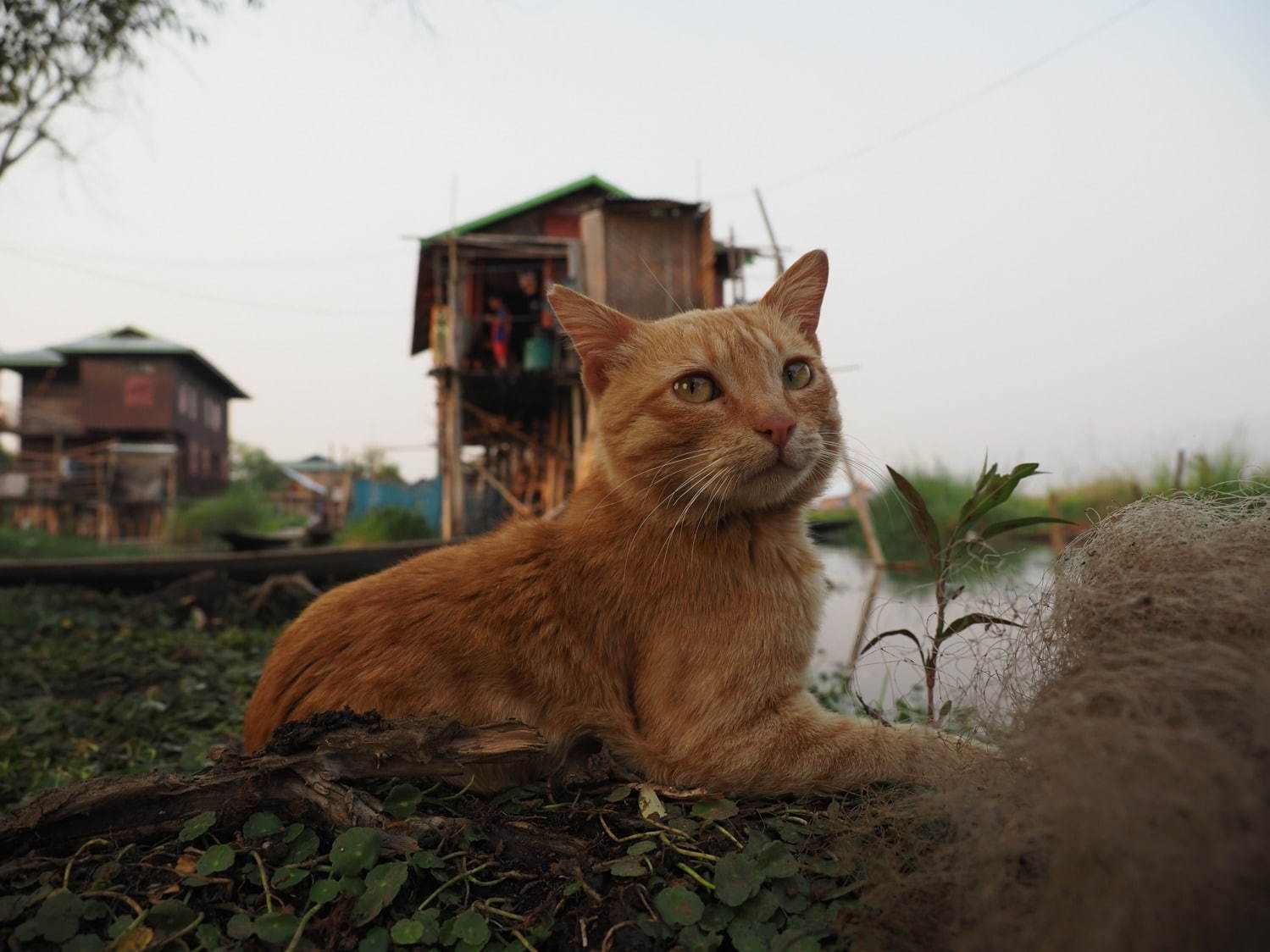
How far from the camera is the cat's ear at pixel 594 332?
8.12 ft

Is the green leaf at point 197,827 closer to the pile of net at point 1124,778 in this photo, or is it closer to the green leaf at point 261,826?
the green leaf at point 261,826

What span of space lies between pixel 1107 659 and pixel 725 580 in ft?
3.71

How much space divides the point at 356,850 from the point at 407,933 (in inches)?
10.5

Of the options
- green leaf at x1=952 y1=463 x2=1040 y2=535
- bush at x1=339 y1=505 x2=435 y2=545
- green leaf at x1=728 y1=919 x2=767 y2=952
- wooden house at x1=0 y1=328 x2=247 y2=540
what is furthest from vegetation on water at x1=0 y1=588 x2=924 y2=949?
wooden house at x1=0 y1=328 x2=247 y2=540

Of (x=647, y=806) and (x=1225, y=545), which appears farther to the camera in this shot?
(x=647, y=806)

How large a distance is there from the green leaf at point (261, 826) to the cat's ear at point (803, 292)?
7.47 feet

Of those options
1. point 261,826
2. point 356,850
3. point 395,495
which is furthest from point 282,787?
point 395,495

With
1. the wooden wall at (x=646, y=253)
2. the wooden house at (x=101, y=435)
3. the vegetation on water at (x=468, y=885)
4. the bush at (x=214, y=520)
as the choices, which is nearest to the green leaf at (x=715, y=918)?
the vegetation on water at (x=468, y=885)

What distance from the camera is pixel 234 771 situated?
1.79 m

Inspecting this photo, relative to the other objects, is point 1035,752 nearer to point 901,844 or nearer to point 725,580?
point 901,844

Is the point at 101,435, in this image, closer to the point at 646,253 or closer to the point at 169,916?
the point at 646,253

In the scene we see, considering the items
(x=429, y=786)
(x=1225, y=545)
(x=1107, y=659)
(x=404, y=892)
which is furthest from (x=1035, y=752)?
(x=429, y=786)

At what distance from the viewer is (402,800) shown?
1.84 meters

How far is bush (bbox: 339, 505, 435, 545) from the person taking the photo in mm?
14312
